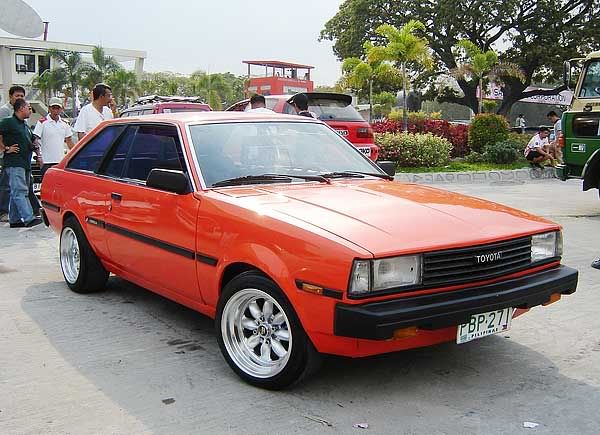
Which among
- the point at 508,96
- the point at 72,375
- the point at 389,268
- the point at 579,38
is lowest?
the point at 72,375

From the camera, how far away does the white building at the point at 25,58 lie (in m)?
60.7

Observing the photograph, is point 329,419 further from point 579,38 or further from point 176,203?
point 579,38

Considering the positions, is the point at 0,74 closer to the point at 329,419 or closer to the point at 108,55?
the point at 108,55

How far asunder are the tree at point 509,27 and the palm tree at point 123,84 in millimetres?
26603

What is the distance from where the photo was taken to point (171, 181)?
4172 millimetres

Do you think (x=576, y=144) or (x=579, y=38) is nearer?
(x=576, y=144)

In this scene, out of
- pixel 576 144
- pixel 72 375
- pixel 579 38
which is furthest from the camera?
pixel 579 38

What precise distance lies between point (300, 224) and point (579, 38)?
126 feet

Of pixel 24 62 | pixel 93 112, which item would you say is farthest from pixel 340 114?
pixel 24 62

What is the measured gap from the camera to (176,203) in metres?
4.25

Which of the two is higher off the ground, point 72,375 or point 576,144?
point 576,144

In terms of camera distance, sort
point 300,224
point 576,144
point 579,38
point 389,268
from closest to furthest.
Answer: point 389,268 → point 300,224 → point 576,144 → point 579,38

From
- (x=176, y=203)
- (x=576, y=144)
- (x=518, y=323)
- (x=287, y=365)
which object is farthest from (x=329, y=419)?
(x=576, y=144)

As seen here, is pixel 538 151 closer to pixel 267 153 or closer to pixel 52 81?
pixel 267 153
